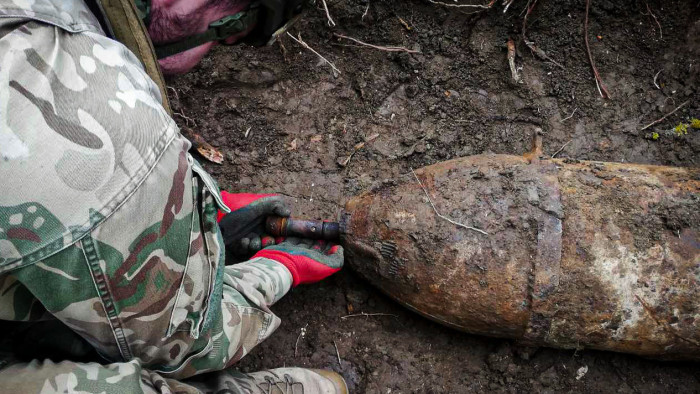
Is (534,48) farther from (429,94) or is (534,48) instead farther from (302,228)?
(302,228)

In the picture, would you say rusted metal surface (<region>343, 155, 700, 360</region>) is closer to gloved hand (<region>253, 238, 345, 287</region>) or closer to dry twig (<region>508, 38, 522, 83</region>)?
gloved hand (<region>253, 238, 345, 287</region>)

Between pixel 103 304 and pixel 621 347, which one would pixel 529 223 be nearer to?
pixel 621 347

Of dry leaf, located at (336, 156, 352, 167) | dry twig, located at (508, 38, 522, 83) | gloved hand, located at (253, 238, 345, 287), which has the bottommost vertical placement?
gloved hand, located at (253, 238, 345, 287)

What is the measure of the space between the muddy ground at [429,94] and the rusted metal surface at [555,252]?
0.50m

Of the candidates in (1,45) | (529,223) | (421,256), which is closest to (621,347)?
(529,223)

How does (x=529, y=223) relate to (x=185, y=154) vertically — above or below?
below

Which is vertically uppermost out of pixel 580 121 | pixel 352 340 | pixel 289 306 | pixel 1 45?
pixel 1 45

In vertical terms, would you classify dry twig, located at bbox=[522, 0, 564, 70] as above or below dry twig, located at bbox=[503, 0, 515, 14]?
below

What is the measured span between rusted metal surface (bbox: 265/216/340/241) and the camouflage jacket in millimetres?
845

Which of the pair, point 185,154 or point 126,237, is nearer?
point 126,237

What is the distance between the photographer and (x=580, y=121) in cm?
258

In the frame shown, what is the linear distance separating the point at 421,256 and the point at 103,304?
1166 millimetres

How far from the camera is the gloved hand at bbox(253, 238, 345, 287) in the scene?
2.15m

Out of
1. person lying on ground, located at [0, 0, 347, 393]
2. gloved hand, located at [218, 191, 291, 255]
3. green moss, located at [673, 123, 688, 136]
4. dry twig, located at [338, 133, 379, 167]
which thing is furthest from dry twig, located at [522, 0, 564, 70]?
person lying on ground, located at [0, 0, 347, 393]
